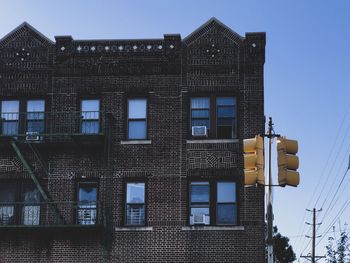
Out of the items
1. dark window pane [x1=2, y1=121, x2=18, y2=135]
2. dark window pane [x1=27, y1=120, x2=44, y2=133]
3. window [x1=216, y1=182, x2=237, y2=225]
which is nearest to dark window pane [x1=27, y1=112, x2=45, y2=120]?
dark window pane [x1=27, y1=120, x2=44, y2=133]

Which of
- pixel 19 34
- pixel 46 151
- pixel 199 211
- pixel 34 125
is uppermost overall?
pixel 19 34

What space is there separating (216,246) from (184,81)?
20.6 ft

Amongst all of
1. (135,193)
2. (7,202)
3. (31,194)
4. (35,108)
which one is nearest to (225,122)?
(135,193)

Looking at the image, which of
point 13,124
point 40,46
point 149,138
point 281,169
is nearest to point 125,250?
point 149,138

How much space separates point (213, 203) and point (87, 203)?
4550mm

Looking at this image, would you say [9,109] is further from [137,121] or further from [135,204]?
[135,204]

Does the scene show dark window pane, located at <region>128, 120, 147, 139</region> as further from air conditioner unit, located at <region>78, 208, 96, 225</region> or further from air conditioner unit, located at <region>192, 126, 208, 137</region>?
air conditioner unit, located at <region>78, 208, 96, 225</region>

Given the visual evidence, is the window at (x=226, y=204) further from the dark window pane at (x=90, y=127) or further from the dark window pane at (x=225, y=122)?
the dark window pane at (x=90, y=127)

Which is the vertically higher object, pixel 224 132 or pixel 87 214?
pixel 224 132

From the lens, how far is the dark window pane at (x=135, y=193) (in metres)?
27.8

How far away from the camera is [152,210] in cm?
2748

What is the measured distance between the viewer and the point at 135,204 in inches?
1090

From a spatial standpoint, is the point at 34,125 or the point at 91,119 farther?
the point at 34,125

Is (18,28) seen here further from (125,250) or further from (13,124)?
(125,250)
